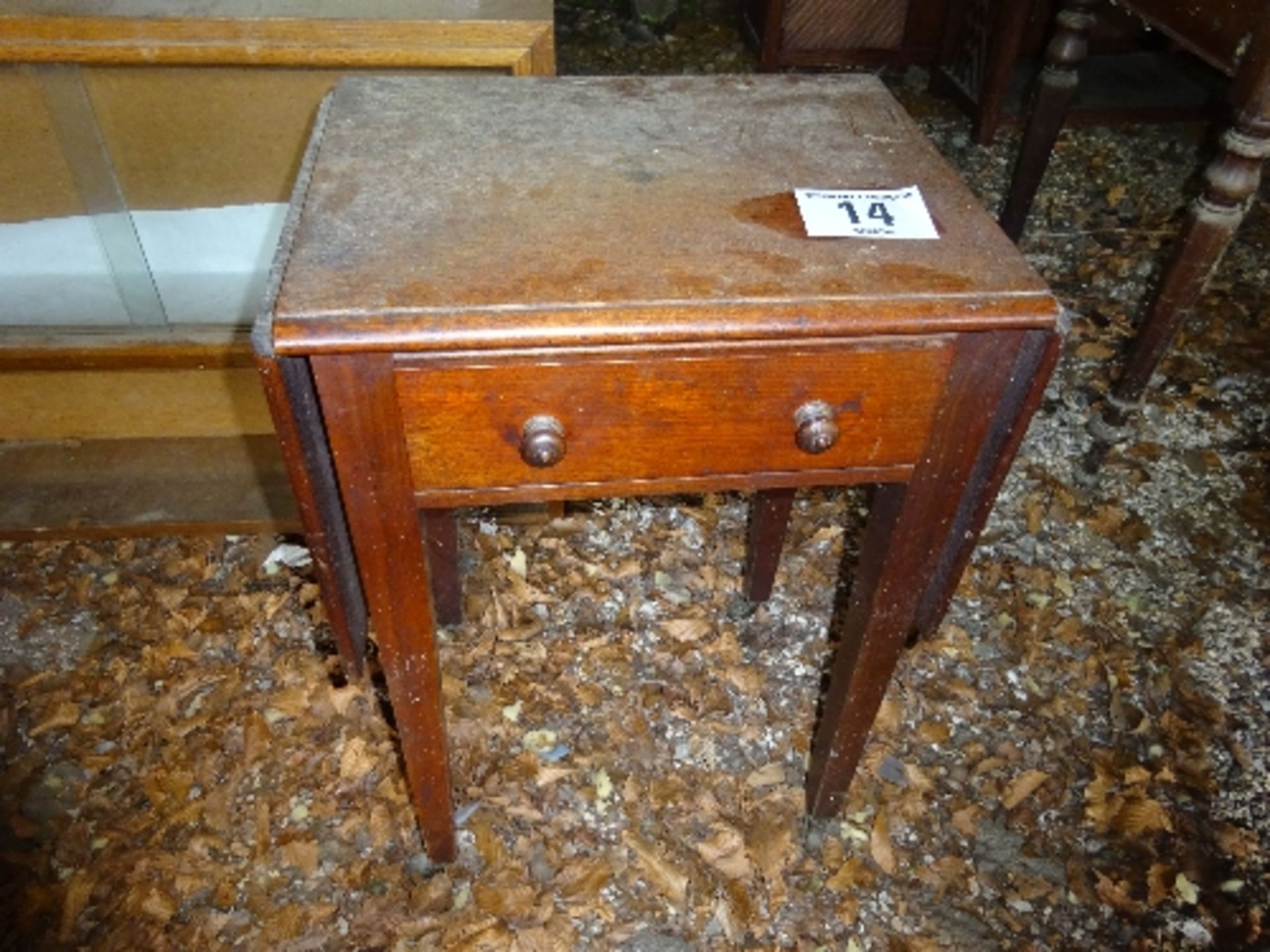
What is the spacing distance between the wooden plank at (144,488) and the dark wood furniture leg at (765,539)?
102cm

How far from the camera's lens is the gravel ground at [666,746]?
1648 mm

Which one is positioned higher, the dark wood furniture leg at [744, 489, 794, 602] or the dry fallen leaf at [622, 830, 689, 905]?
the dark wood furniture leg at [744, 489, 794, 602]

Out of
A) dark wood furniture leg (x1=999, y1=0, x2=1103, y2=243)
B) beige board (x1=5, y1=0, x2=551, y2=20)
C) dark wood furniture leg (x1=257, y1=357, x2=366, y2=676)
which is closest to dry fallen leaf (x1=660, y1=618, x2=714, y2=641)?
dark wood furniture leg (x1=257, y1=357, x2=366, y2=676)

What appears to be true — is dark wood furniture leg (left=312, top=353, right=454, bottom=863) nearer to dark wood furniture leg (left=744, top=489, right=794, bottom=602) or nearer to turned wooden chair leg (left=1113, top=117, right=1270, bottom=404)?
dark wood furniture leg (left=744, top=489, right=794, bottom=602)

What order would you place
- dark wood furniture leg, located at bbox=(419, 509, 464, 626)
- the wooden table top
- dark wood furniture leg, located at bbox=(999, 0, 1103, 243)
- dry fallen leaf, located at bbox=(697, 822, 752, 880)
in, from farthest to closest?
dark wood furniture leg, located at bbox=(999, 0, 1103, 243) < dark wood furniture leg, located at bbox=(419, 509, 464, 626) < dry fallen leaf, located at bbox=(697, 822, 752, 880) < the wooden table top

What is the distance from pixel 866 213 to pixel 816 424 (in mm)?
284

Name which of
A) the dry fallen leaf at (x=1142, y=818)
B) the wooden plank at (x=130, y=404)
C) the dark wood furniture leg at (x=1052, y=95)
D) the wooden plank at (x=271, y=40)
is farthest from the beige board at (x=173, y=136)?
the dry fallen leaf at (x=1142, y=818)

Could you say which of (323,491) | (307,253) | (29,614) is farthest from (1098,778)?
(29,614)

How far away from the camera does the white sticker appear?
Answer: 3.76 ft

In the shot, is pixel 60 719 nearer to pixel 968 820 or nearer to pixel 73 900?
pixel 73 900

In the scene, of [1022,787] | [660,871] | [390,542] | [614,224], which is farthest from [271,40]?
[1022,787]

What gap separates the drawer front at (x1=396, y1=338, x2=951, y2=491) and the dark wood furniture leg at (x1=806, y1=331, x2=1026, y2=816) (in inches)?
1.3

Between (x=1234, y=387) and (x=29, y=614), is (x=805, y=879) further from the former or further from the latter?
(x=1234, y=387)

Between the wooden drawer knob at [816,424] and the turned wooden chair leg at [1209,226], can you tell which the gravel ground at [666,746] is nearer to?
the turned wooden chair leg at [1209,226]
